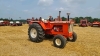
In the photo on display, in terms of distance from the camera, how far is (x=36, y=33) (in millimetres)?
11359

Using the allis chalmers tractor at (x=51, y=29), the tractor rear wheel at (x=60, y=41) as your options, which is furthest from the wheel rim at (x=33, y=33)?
the tractor rear wheel at (x=60, y=41)

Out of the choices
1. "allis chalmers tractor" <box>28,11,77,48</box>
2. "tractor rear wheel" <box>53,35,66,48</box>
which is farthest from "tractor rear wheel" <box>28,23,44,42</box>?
"tractor rear wheel" <box>53,35,66,48</box>

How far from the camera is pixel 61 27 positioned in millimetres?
11070

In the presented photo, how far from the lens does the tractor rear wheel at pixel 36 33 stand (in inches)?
435

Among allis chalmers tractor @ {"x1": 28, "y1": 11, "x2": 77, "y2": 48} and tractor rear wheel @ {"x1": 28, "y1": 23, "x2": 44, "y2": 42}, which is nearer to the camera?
allis chalmers tractor @ {"x1": 28, "y1": 11, "x2": 77, "y2": 48}

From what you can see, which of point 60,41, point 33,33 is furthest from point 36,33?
point 60,41

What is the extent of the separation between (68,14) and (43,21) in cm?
193

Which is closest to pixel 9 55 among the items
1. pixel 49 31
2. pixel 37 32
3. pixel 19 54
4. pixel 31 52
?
pixel 19 54

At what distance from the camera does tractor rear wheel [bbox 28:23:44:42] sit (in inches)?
435

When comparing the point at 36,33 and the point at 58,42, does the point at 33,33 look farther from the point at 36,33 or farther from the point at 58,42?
the point at 58,42

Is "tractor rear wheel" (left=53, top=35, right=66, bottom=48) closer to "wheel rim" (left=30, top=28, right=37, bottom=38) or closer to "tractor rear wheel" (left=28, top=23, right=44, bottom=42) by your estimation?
Result: "tractor rear wheel" (left=28, top=23, right=44, bottom=42)

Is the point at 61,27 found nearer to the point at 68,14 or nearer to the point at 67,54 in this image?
the point at 68,14

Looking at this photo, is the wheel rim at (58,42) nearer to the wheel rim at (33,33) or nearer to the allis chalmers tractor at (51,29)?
the allis chalmers tractor at (51,29)

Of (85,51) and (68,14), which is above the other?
(68,14)
